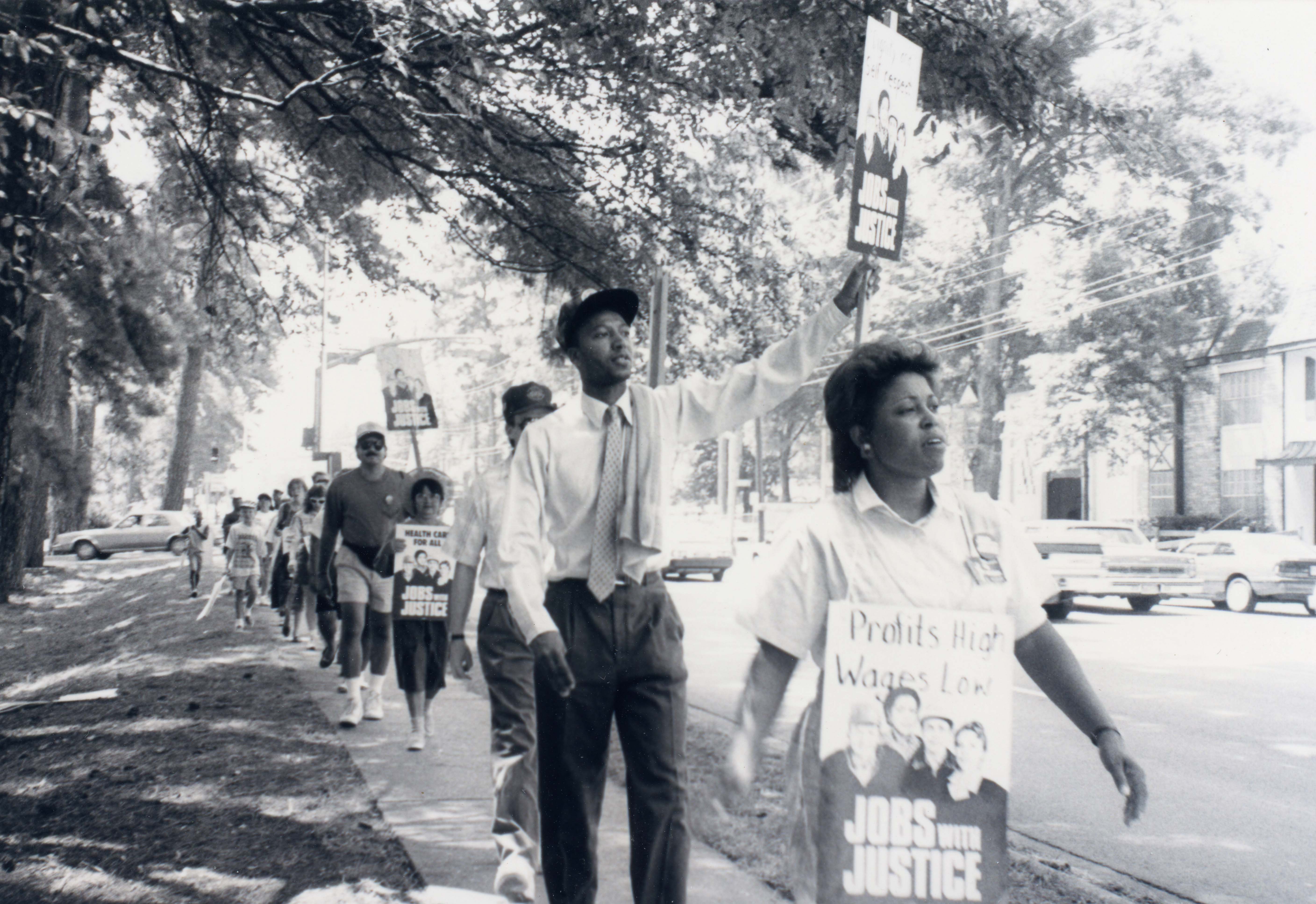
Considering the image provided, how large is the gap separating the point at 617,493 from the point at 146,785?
152 inches

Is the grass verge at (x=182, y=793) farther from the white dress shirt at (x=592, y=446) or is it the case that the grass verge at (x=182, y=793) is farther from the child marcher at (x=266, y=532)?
the child marcher at (x=266, y=532)

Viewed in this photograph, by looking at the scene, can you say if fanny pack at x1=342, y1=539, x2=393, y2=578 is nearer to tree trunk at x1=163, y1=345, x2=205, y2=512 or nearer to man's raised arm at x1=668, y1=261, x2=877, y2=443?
man's raised arm at x1=668, y1=261, x2=877, y2=443

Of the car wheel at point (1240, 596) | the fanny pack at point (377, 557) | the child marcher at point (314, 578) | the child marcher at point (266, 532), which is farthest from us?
the car wheel at point (1240, 596)

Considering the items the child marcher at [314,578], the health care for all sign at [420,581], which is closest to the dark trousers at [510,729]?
the health care for all sign at [420,581]

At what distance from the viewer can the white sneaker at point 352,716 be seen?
8.27 metres

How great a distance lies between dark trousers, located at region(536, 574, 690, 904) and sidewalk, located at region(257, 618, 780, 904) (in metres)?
0.82

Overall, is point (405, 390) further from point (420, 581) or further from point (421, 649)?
point (421, 649)

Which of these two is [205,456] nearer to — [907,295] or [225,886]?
[907,295]

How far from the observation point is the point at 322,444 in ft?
86.6

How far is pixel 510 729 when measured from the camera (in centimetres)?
464

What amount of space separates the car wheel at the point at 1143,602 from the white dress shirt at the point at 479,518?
18712 mm

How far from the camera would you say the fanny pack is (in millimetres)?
8148

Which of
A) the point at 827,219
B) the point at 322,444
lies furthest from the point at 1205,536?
the point at 322,444

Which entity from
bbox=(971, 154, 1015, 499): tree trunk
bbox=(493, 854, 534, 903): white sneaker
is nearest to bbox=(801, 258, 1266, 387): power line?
bbox=(971, 154, 1015, 499): tree trunk
